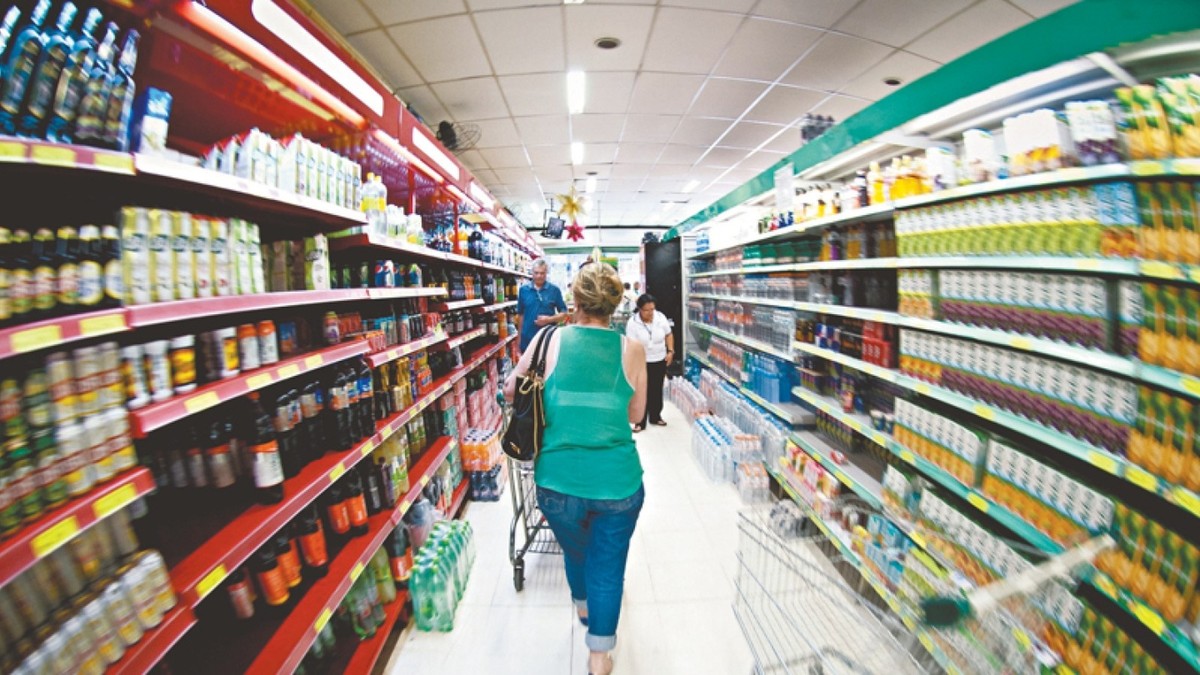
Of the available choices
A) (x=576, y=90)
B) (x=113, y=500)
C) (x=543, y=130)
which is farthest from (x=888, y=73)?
(x=113, y=500)

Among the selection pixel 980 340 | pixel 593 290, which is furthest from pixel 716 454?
pixel 593 290

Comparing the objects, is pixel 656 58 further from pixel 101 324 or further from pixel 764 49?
pixel 101 324

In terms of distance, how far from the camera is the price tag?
5.67 ft

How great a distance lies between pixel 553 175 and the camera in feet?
28.1

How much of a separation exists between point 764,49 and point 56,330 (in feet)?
16.3

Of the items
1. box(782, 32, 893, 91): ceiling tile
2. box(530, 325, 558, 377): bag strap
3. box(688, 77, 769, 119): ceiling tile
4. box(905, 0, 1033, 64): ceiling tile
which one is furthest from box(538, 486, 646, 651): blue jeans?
box(688, 77, 769, 119): ceiling tile

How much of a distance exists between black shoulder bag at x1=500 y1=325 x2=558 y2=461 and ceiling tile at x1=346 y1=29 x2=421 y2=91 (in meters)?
3.63

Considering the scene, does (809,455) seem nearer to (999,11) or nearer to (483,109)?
(999,11)

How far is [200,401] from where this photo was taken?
120 cm

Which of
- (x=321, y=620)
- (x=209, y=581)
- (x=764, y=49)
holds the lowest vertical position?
(x=321, y=620)

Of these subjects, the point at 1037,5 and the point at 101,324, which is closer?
the point at 101,324

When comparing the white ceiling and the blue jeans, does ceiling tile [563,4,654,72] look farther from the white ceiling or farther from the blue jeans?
the blue jeans

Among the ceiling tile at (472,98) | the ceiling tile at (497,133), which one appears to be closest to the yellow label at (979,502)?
the ceiling tile at (472,98)

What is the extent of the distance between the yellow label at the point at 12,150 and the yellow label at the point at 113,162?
5.0 inches
